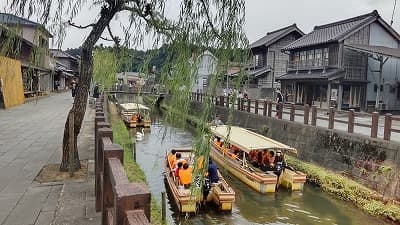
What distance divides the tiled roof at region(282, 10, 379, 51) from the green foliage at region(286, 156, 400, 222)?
15.1 m

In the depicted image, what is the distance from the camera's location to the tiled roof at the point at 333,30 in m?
26.0

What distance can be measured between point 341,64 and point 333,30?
14.9 feet

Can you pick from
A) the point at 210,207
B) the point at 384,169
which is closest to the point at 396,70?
the point at 384,169

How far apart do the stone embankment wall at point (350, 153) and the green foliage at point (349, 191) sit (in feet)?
1.16

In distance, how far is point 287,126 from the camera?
1678 centimetres

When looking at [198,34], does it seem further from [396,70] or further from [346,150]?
Answer: [396,70]

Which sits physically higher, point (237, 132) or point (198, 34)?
point (198, 34)

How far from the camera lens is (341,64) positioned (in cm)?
2550

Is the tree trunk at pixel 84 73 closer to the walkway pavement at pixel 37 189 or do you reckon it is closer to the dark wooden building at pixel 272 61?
the walkway pavement at pixel 37 189

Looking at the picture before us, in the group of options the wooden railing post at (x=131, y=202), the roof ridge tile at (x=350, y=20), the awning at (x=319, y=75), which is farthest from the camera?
the roof ridge tile at (x=350, y=20)

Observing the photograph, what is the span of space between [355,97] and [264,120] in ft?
35.6

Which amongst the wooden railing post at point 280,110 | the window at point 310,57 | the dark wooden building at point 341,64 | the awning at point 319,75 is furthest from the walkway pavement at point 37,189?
the window at point 310,57

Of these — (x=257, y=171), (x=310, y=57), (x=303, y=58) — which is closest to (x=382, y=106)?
(x=310, y=57)

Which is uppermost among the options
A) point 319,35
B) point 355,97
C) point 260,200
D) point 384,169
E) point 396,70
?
point 319,35
